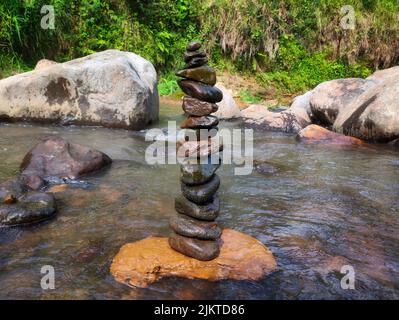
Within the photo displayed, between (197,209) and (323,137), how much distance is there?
18.0 ft

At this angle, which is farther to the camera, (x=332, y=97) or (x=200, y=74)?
(x=332, y=97)

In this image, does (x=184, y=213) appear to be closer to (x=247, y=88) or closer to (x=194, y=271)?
(x=194, y=271)

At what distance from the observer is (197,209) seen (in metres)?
3.70

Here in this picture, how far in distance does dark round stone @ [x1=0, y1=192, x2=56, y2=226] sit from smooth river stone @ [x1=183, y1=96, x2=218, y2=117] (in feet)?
6.04

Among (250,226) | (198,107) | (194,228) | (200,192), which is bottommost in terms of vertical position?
(250,226)

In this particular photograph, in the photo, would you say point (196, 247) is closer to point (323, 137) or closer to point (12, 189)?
point (12, 189)

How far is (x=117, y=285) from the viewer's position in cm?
324

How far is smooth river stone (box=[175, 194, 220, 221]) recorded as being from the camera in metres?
3.71

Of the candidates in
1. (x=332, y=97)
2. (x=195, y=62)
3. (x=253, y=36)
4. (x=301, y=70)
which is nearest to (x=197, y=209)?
(x=195, y=62)

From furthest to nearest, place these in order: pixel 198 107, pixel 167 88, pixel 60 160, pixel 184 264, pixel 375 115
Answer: pixel 167 88
pixel 375 115
pixel 60 160
pixel 198 107
pixel 184 264

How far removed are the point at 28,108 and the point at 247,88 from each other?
7373mm

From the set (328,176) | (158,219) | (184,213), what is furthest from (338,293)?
(328,176)

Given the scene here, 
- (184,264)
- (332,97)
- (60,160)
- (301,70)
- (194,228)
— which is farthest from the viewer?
(301,70)

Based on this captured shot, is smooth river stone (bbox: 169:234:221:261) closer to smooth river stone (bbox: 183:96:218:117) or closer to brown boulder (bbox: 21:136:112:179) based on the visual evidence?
smooth river stone (bbox: 183:96:218:117)
